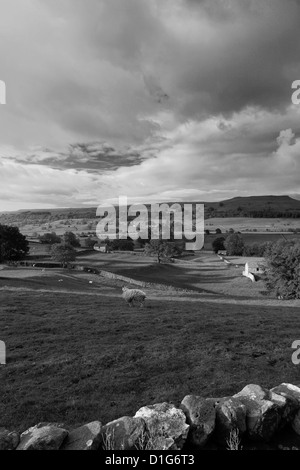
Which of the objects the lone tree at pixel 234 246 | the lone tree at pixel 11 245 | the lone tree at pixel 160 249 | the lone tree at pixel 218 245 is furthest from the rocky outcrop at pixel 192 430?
the lone tree at pixel 218 245

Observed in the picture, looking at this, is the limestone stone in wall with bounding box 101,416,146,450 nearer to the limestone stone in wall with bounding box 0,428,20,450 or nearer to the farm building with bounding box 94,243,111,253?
the limestone stone in wall with bounding box 0,428,20,450

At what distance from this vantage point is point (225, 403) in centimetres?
633

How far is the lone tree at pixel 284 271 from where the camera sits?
A: 50.2 meters

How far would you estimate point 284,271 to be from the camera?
52.7 m

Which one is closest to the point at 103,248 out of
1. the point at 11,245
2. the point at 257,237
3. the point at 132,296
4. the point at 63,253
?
the point at 11,245

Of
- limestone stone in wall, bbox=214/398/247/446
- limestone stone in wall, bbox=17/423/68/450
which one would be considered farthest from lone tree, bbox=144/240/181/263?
limestone stone in wall, bbox=17/423/68/450

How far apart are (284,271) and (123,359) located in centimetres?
4892

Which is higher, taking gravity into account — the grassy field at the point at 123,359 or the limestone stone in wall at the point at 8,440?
the limestone stone in wall at the point at 8,440

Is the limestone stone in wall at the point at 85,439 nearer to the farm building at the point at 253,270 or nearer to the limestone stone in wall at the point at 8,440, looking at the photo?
the limestone stone in wall at the point at 8,440

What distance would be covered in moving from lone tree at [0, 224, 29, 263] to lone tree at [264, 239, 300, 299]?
2974 inches

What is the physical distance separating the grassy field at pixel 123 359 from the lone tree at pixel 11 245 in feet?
242

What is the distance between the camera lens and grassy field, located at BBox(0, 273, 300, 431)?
8859 mm

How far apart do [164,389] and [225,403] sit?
3870mm
